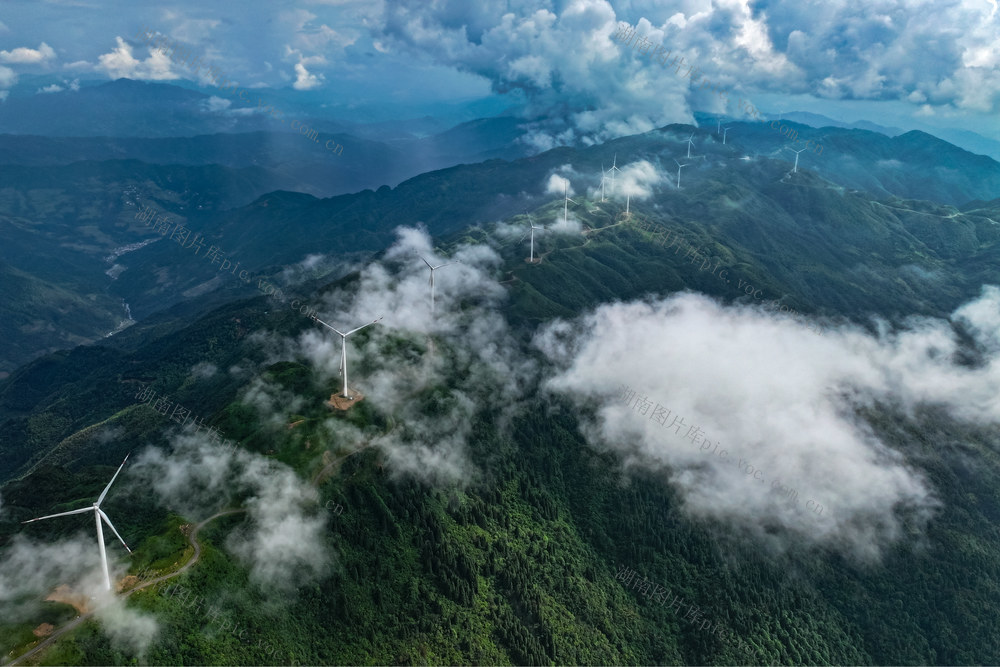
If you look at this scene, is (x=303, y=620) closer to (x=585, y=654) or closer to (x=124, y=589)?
(x=124, y=589)

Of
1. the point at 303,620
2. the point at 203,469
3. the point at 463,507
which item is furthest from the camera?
the point at 463,507

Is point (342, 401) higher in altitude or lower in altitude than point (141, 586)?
lower

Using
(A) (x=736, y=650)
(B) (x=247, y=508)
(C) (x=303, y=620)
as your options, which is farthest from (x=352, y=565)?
(A) (x=736, y=650)

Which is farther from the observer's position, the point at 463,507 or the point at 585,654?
the point at 463,507

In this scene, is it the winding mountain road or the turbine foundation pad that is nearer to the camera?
the winding mountain road

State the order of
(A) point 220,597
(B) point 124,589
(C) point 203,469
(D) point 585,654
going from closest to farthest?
(B) point 124,589 < (A) point 220,597 < (C) point 203,469 < (D) point 585,654

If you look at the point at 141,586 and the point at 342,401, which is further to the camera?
the point at 342,401

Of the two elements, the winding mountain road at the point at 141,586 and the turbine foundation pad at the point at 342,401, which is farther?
the turbine foundation pad at the point at 342,401

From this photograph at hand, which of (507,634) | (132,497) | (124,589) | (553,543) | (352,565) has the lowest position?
(553,543)

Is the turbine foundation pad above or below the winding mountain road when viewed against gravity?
below

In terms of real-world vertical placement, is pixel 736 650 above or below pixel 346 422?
below

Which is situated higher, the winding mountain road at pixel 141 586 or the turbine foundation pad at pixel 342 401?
the winding mountain road at pixel 141 586
